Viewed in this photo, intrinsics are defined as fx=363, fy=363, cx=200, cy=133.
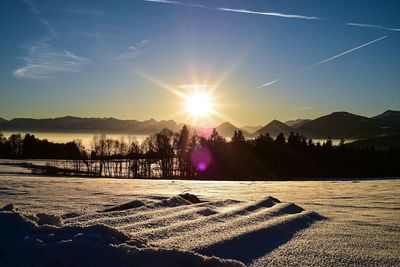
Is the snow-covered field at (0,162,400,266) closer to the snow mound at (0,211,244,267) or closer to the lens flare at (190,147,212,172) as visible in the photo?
the snow mound at (0,211,244,267)

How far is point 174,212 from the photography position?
5.05m

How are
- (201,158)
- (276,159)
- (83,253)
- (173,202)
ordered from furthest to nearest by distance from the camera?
1. (201,158)
2. (276,159)
3. (173,202)
4. (83,253)

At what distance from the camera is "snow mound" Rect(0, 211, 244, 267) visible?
2434mm

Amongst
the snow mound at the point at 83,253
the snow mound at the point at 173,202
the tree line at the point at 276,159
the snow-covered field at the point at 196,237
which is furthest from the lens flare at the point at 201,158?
the snow mound at the point at 83,253

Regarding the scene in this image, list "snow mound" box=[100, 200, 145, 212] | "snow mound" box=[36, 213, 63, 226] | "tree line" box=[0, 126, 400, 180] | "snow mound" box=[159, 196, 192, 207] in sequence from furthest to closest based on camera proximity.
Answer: "tree line" box=[0, 126, 400, 180], "snow mound" box=[159, 196, 192, 207], "snow mound" box=[100, 200, 145, 212], "snow mound" box=[36, 213, 63, 226]

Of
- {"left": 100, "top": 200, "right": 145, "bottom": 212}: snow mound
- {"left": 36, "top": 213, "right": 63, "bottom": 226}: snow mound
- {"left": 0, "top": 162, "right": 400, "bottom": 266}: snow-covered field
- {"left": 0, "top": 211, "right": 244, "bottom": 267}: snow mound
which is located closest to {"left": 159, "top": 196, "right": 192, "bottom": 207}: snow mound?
{"left": 0, "top": 162, "right": 400, "bottom": 266}: snow-covered field

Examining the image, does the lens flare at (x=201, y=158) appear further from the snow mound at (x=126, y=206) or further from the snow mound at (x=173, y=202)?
the snow mound at (x=126, y=206)

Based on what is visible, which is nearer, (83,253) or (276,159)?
(83,253)

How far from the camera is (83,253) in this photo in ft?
8.10

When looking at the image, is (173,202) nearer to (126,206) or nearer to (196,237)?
(126,206)

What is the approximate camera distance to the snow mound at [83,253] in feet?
7.98

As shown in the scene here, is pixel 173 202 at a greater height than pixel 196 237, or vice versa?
pixel 173 202

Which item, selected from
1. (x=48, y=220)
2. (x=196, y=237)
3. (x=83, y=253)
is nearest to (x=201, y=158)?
(x=196, y=237)

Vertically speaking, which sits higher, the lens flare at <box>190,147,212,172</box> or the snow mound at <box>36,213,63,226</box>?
the lens flare at <box>190,147,212,172</box>
